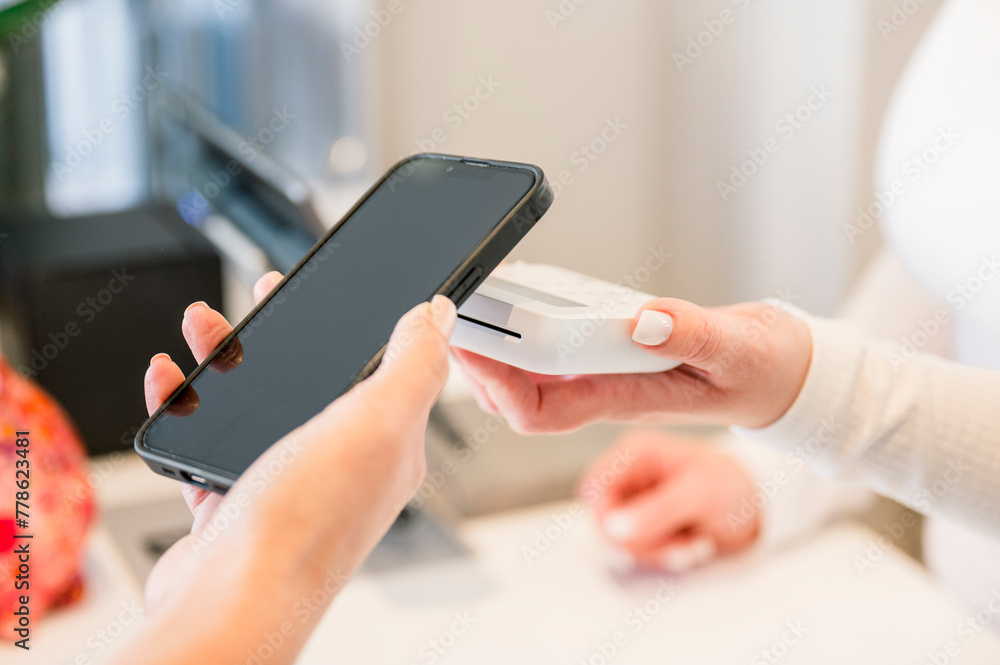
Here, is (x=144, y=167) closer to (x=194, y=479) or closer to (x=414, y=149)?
(x=414, y=149)

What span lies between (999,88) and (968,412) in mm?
183

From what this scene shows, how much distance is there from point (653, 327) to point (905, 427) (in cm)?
18

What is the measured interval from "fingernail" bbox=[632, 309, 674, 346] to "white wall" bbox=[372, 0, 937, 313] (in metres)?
0.68

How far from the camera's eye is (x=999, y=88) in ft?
1.64

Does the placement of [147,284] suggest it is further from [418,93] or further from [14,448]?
[418,93]

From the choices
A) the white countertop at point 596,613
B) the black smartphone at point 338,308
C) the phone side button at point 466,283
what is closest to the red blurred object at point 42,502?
the white countertop at point 596,613

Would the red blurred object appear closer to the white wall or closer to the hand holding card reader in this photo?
the hand holding card reader

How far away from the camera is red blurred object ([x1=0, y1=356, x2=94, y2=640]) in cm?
56

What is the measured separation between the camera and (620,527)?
676 millimetres

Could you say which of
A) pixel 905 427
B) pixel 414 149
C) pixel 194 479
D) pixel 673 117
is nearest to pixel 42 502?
pixel 194 479

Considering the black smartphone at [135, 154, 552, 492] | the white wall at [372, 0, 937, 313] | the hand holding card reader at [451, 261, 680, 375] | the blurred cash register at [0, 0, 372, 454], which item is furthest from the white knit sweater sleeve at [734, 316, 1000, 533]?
the white wall at [372, 0, 937, 313]

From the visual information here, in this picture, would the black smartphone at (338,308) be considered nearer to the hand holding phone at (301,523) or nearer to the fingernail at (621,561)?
the hand holding phone at (301,523)

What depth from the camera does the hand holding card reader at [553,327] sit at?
40cm

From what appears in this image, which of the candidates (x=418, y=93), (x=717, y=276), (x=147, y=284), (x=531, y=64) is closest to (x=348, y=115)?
(x=418, y=93)
